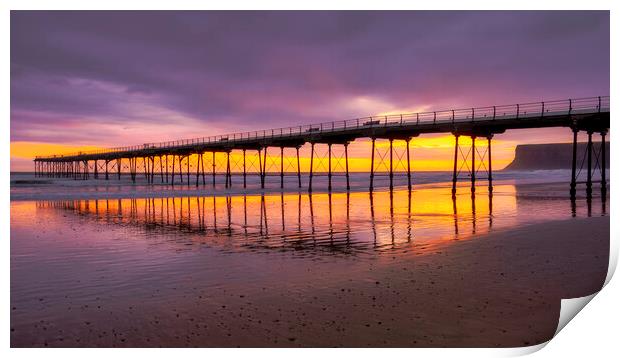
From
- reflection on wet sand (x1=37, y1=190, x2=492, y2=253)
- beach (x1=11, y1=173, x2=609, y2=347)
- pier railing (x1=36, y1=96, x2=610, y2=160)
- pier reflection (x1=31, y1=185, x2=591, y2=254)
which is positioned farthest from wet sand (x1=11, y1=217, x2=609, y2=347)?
pier railing (x1=36, y1=96, x2=610, y2=160)

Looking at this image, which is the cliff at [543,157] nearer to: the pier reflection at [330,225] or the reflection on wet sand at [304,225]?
the pier reflection at [330,225]

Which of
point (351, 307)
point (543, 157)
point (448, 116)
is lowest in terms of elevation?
point (351, 307)

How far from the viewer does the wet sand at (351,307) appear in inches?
231

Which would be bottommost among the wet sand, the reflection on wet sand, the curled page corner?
the curled page corner

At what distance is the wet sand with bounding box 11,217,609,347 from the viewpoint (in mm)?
5859

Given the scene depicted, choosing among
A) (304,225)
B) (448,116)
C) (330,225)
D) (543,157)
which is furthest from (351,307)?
(543,157)

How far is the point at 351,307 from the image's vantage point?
680 cm

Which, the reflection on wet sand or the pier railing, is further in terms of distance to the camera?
the pier railing

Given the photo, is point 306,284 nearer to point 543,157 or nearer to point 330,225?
point 330,225

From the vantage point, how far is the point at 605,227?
13625mm

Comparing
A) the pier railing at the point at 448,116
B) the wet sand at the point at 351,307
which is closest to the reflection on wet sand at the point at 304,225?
the wet sand at the point at 351,307

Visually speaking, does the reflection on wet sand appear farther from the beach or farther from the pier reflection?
the beach

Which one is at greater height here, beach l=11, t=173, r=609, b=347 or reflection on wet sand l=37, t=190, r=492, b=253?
reflection on wet sand l=37, t=190, r=492, b=253
